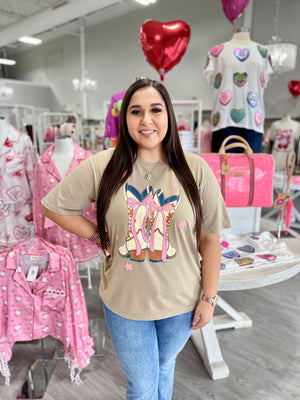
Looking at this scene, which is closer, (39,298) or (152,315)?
(152,315)

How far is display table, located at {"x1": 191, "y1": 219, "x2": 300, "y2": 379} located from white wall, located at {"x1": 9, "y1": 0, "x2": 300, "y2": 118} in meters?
5.73

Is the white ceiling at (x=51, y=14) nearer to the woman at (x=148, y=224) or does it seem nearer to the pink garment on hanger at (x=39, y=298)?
the pink garment on hanger at (x=39, y=298)

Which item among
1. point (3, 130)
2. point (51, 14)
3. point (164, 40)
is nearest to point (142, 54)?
point (51, 14)

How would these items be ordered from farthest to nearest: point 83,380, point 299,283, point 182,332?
point 299,283 → point 83,380 → point 182,332

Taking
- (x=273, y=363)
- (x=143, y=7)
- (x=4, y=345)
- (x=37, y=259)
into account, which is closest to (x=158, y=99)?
(x=37, y=259)

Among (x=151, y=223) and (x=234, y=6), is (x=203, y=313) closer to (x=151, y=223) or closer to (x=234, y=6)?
(x=151, y=223)

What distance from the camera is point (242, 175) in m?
1.91

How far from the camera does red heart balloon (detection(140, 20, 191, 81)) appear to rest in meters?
2.72

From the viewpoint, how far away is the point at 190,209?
→ 1.02 metres

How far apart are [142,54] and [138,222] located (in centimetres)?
950

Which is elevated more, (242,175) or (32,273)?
(242,175)

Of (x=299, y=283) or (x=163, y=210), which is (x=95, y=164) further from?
(x=299, y=283)

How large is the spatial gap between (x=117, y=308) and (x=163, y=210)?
0.39 metres

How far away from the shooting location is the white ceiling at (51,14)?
696cm
